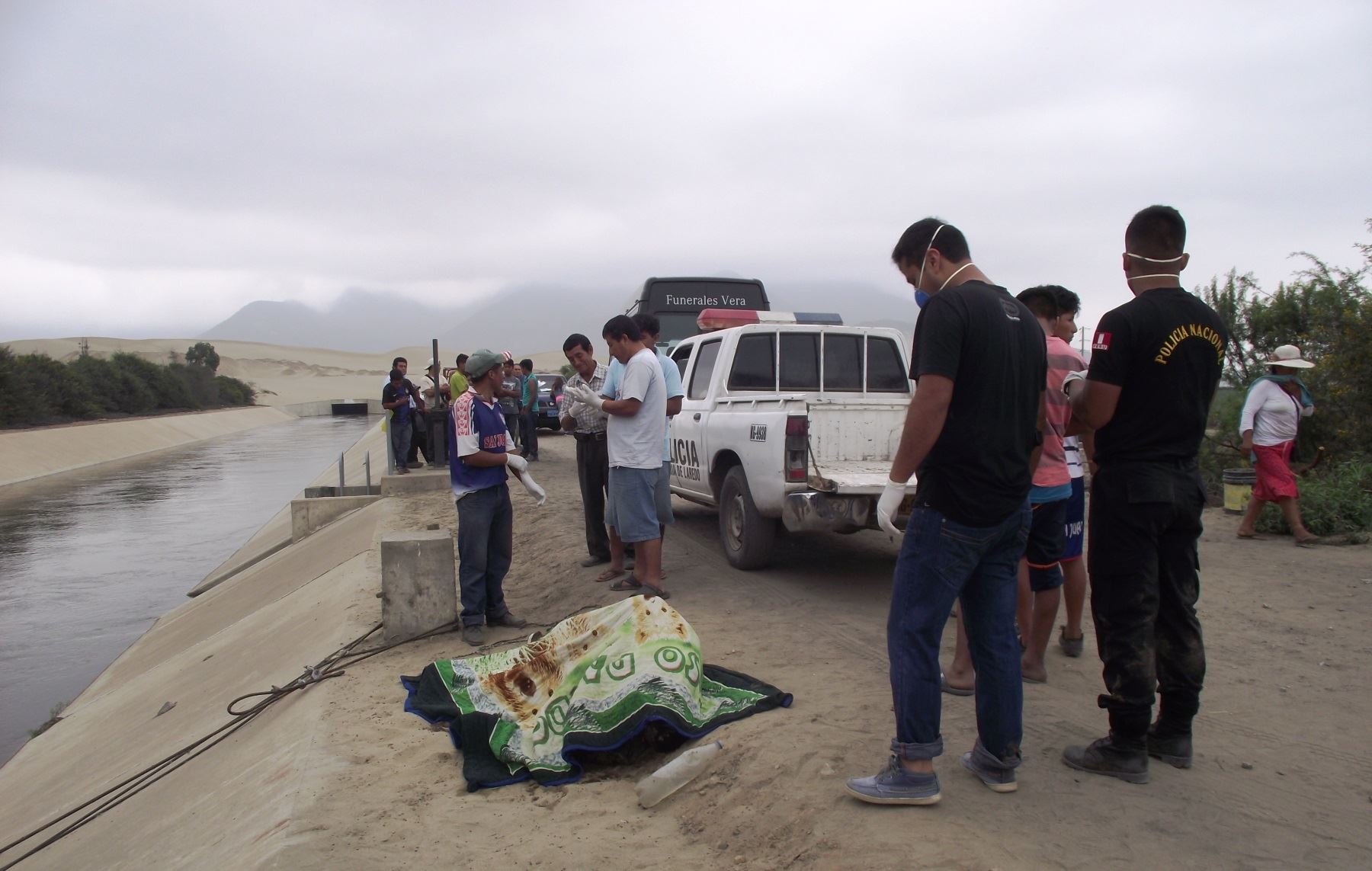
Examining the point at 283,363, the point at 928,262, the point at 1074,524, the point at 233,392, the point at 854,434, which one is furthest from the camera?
the point at 283,363

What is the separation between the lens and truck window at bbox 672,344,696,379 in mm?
9040

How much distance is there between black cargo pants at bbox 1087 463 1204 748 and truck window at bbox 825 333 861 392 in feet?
A: 14.4

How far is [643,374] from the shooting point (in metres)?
6.26

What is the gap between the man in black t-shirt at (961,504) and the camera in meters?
3.07

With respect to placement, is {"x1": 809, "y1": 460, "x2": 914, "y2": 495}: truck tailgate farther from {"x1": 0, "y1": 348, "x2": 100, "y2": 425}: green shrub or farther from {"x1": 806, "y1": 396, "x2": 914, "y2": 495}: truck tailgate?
{"x1": 0, "y1": 348, "x2": 100, "y2": 425}: green shrub

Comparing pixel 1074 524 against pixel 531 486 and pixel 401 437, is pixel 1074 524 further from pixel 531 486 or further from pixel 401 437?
pixel 401 437

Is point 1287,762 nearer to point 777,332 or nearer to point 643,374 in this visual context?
point 643,374

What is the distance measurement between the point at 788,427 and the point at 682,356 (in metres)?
2.96

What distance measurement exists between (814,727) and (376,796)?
6.55 ft

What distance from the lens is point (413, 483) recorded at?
1434 centimetres

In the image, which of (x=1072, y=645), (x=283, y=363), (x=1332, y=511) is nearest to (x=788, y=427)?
(x=1072, y=645)

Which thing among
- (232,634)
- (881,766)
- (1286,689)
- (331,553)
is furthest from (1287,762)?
(331,553)

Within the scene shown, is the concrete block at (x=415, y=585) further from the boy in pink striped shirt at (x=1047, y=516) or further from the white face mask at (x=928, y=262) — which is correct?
the white face mask at (x=928, y=262)

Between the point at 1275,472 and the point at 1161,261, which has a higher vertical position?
the point at 1161,261
